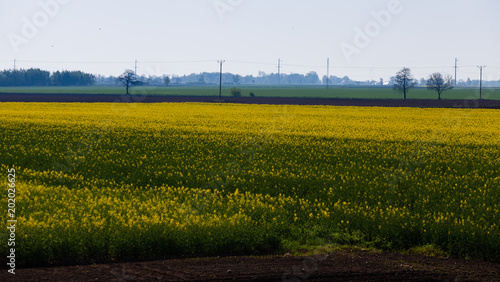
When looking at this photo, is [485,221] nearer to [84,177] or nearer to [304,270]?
[304,270]

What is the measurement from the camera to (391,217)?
14.4 meters

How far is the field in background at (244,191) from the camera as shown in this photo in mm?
12492

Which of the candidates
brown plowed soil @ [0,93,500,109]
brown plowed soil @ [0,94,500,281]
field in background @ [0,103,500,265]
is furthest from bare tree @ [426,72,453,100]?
brown plowed soil @ [0,94,500,281]

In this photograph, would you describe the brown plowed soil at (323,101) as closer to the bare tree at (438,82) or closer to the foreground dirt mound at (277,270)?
the bare tree at (438,82)

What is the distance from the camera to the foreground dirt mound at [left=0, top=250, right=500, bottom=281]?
10.2 m

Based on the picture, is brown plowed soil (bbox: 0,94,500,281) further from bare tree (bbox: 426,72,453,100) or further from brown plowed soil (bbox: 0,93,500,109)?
bare tree (bbox: 426,72,453,100)

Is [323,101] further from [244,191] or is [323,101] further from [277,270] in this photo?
[277,270]

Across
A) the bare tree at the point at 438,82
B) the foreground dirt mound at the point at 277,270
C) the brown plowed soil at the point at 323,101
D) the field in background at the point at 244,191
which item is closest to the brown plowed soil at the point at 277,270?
the foreground dirt mound at the point at 277,270

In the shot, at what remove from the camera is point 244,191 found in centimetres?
1819

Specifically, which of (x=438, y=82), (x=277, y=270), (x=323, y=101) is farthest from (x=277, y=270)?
(x=438, y=82)

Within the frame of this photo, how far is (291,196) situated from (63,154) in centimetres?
1197

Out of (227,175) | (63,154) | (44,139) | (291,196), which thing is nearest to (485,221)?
(291,196)

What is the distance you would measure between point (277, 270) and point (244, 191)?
7.66m

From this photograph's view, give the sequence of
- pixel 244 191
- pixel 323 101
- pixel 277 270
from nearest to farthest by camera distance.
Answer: pixel 277 270 < pixel 244 191 < pixel 323 101
